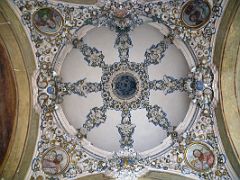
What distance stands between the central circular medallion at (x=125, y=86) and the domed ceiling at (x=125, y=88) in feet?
0.10

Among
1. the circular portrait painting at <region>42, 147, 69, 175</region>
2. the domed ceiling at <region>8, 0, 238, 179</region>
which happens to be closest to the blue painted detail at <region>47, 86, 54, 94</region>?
the domed ceiling at <region>8, 0, 238, 179</region>

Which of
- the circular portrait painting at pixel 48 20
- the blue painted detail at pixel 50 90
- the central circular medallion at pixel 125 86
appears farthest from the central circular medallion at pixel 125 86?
the circular portrait painting at pixel 48 20

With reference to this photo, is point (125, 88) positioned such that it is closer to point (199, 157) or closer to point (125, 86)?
point (125, 86)

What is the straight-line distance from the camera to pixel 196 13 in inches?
522

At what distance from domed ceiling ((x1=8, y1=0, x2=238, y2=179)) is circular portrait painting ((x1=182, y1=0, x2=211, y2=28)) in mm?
29

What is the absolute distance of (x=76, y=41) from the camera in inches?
547

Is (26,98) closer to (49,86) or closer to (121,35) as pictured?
(49,86)

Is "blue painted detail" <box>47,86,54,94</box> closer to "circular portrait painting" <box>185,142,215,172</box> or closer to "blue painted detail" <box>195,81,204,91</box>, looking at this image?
"blue painted detail" <box>195,81,204,91</box>

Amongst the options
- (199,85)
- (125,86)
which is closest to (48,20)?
(125,86)

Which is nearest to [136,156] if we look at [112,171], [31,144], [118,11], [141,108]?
[112,171]

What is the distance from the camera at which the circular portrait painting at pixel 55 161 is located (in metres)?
13.8

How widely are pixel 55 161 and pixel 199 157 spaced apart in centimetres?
424

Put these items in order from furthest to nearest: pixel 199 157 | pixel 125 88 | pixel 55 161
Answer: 1. pixel 125 88
2. pixel 55 161
3. pixel 199 157

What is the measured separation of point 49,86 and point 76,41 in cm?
156
